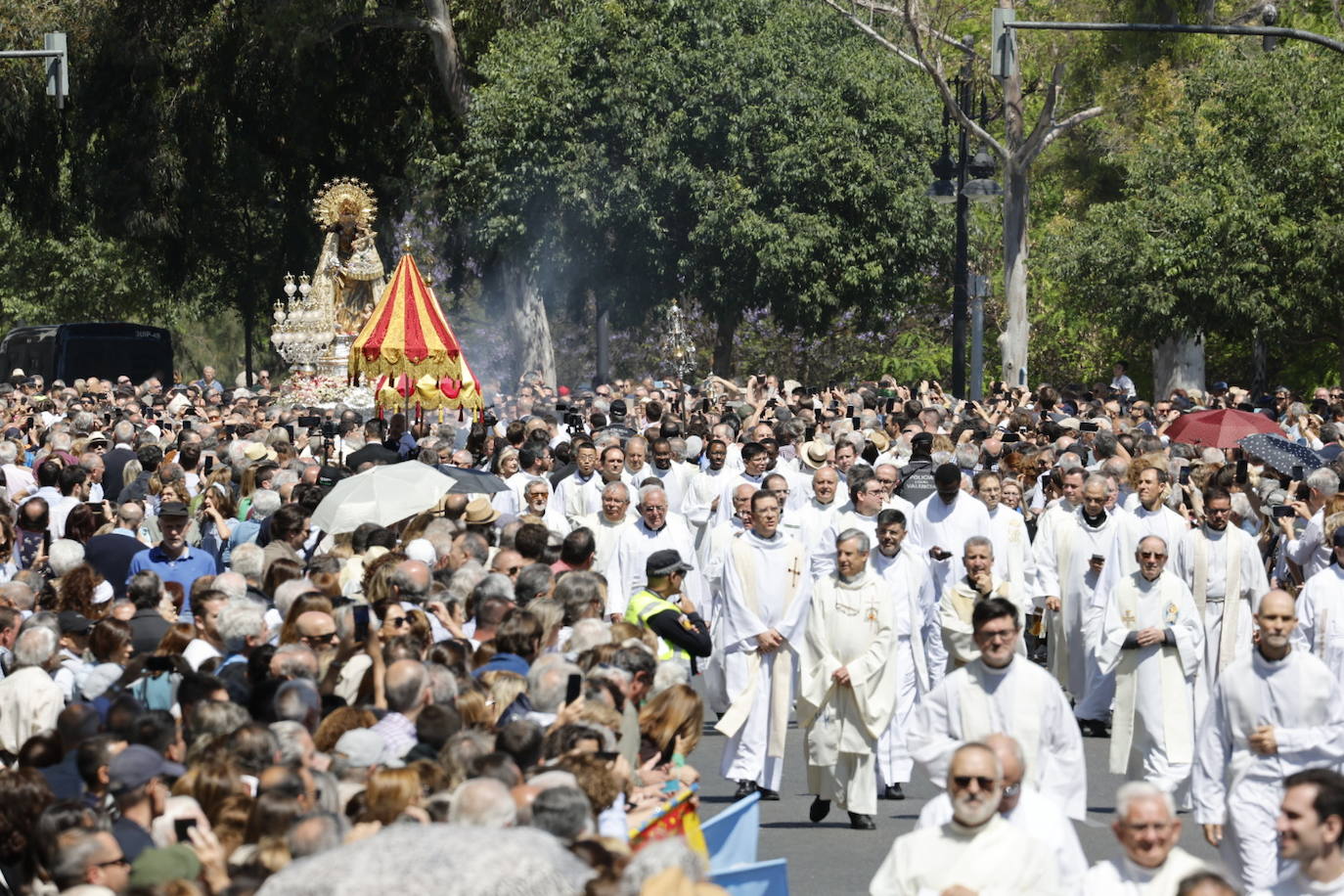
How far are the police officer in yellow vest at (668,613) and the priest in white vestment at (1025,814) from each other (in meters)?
3.58

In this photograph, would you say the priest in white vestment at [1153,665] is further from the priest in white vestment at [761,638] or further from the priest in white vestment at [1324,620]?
the priest in white vestment at [761,638]

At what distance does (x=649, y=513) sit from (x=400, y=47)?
3003 cm

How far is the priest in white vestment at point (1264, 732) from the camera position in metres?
8.48

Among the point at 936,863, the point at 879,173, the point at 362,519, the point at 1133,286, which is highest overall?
the point at 879,173

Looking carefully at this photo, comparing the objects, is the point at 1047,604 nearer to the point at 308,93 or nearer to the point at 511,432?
the point at 511,432

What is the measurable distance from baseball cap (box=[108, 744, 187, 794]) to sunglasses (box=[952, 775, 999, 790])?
254 centimetres

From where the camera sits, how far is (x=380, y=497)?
13.5 metres

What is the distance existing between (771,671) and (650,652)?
338 centimetres

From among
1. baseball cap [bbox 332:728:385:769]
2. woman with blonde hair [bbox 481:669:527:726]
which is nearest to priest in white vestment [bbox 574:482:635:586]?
woman with blonde hair [bbox 481:669:527:726]

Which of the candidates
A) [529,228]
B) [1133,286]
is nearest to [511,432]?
[1133,286]

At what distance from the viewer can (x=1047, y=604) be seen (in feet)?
45.3

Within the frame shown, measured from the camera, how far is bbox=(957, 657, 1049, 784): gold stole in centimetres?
812

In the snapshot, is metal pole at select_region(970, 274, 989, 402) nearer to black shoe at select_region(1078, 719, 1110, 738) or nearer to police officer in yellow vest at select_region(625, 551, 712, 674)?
black shoe at select_region(1078, 719, 1110, 738)

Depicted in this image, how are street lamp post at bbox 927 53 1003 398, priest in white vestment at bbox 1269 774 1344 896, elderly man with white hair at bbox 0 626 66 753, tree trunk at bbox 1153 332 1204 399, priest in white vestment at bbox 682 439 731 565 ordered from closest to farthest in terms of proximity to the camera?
priest in white vestment at bbox 1269 774 1344 896 → elderly man with white hair at bbox 0 626 66 753 → priest in white vestment at bbox 682 439 731 565 → street lamp post at bbox 927 53 1003 398 → tree trunk at bbox 1153 332 1204 399
